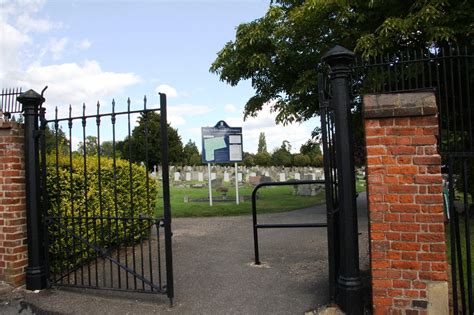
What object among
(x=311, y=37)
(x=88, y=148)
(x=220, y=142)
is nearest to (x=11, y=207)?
(x=311, y=37)

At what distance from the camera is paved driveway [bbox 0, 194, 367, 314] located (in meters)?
4.09

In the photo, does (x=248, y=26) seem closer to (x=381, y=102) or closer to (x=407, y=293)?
(x=381, y=102)

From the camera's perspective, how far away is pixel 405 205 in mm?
3377

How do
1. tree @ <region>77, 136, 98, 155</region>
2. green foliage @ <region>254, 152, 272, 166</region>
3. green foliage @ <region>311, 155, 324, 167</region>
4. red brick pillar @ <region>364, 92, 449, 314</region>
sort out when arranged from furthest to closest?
green foliage @ <region>311, 155, 324, 167</region> < green foliage @ <region>254, 152, 272, 166</region> < tree @ <region>77, 136, 98, 155</region> < red brick pillar @ <region>364, 92, 449, 314</region>

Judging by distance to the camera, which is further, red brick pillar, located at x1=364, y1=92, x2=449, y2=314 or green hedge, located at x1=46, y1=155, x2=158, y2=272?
green hedge, located at x1=46, y1=155, x2=158, y2=272

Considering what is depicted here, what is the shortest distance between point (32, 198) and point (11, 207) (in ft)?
0.84

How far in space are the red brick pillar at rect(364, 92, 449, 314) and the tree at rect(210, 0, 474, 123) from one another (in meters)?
4.52

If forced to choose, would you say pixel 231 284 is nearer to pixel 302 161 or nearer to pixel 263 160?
pixel 263 160

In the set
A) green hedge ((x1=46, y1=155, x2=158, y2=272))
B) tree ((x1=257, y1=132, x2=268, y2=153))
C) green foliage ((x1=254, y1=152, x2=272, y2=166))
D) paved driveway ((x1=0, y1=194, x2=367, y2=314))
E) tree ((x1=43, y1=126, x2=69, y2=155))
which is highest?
tree ((x1=257, y1=132, x2=268, y2=153))

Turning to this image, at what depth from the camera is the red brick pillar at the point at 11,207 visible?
4742 millimetres

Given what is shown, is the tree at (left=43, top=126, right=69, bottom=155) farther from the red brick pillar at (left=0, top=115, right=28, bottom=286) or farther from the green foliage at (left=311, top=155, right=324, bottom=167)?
the green foliage at (left=311, top=155, right=324, bottom=167)

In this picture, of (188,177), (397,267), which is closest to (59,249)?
(397,267)

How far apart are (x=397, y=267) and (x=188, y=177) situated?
2715 centimetres

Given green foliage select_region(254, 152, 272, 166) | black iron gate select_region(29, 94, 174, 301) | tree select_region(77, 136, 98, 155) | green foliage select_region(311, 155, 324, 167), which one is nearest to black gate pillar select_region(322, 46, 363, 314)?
black iron gate select_region(29, 94, 174, 301)
